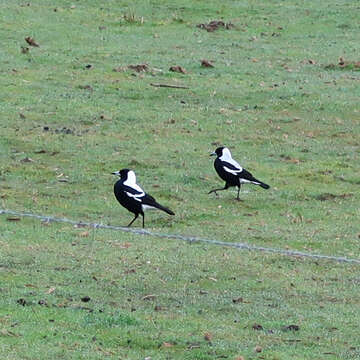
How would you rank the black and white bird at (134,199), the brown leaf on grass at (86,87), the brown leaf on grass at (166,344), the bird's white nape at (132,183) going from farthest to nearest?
the brown leaf on grass at (86,87) → the bird's white nape at (132,183) → the black and white bird at (134,199) → the brown leaf on grass at (166,344)

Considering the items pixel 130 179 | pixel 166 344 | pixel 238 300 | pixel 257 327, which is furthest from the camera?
pixel 130 179

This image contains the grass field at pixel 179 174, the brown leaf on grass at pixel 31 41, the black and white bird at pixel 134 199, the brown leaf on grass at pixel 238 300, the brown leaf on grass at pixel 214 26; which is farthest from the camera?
the brown leaf on grass at pixel 214 26

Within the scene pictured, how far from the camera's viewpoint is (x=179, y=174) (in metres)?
18.8

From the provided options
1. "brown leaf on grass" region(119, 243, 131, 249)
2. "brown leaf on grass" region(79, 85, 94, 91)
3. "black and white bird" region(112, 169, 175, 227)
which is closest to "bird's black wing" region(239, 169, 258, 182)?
"black and white bird" region(112, 169, 175, 227)

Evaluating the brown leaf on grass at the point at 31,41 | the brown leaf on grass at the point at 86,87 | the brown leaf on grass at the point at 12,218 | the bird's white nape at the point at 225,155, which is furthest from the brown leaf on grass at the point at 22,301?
the brown leaf on grass at the point at 31,41

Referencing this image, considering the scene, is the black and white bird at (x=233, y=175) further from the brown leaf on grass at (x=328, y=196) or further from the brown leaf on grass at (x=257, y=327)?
the brown leaf on grass at (x=257, y=327)

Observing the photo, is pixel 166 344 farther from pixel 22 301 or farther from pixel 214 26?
pixel 214 26

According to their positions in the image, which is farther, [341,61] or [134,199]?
[341,61]

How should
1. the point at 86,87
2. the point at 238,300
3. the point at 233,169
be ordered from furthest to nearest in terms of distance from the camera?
1. the point at 86,87
2. the point at 233,169
3. the point at 238,300

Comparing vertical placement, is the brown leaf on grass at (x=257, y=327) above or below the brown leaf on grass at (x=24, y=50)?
below

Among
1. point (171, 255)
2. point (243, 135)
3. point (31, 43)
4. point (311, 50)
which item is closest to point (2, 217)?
point (171, 255)

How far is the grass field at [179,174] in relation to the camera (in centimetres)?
1062

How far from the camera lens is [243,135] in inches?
857

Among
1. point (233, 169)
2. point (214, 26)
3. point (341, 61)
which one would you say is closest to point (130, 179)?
point (233, 169)
